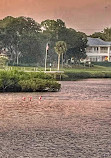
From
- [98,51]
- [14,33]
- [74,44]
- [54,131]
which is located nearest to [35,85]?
[54,131]

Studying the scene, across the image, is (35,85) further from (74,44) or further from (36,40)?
(74,44)

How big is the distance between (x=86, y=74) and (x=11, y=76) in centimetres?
5255

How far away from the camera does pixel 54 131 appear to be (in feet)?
86.1

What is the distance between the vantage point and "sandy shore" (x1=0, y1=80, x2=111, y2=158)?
2073 centimetres

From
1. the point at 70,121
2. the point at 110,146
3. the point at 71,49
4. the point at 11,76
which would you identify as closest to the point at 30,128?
the point at 70,121

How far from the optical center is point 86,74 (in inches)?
4331

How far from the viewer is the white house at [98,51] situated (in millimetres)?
184750

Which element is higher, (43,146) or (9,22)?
(9,22)

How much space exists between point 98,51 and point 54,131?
534 feet

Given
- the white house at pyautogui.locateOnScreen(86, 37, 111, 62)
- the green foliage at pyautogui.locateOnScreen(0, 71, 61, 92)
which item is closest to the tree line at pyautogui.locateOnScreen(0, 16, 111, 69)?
the white house at pyautogui.locateOnScreen(86, 37, 111, 62)

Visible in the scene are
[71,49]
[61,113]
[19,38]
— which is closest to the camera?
[61,113]

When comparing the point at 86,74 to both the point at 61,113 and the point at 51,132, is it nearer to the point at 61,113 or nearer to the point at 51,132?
the point at 61,113

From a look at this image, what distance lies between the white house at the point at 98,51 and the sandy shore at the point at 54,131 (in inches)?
5717

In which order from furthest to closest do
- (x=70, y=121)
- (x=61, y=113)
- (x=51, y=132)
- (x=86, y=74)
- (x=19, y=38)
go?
(x=19, y=38)
(x=86, y=74)
(x=61, y=113)
(x=70, y=121)
(x=51, y=132)
